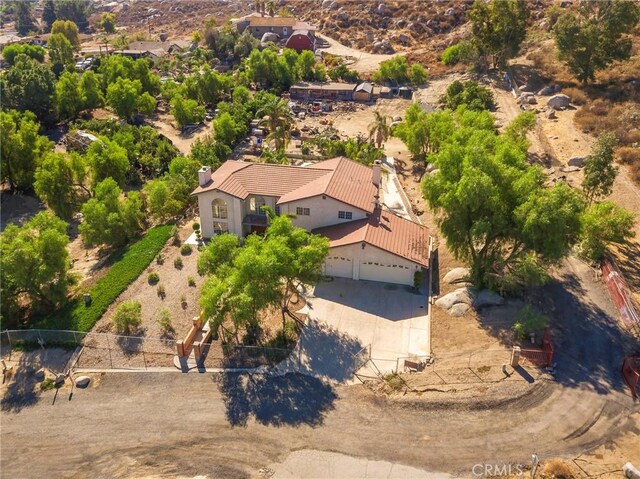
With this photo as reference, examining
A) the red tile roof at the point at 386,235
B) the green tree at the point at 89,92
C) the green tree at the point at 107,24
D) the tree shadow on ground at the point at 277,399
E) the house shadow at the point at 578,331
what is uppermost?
the green tree at the point at 107,24

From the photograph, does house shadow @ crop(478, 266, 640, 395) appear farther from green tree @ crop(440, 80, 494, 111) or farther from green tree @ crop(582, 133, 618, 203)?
green tree @ crop(440, 80, 494, 111)

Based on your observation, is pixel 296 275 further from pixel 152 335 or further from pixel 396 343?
pixel 152 335

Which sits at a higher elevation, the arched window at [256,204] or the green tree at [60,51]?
the green tree at [60,51]

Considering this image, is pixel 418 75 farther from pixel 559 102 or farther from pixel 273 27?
pixel 273 27

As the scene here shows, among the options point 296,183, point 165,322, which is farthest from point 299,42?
point 165,322

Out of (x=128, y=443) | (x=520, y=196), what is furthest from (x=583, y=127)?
(x=128, y=443)

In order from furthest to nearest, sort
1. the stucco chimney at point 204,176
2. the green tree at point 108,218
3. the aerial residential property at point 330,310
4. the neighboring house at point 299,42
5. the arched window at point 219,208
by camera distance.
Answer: the neighboring house at point 299,42, the green tree at point 108,218, the stucco chimney at point 204,176, the arched window at point 219,208, the aerial residential property at point 330,310

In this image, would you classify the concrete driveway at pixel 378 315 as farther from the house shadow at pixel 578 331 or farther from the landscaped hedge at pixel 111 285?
the landscaped hedge at pixel 111 285

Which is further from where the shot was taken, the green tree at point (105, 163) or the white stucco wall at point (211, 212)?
the green tree at point (105, 163)

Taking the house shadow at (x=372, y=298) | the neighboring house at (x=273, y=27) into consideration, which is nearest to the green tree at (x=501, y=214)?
the house shadow at (x=372, y=298)
